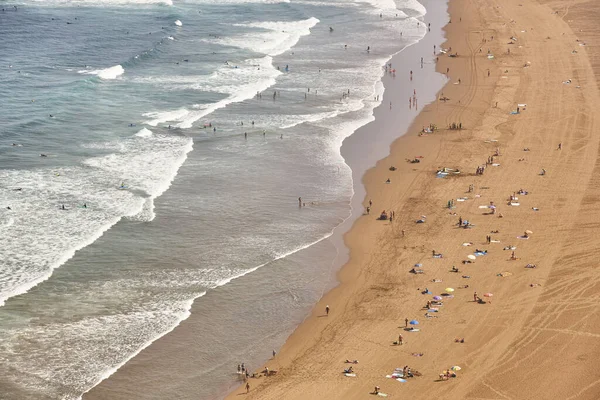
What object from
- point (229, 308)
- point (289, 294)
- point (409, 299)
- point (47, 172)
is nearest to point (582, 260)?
point (409, 299)

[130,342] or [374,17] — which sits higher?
[374,17]

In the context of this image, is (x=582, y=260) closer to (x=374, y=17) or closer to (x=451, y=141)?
(x=451, y=141)

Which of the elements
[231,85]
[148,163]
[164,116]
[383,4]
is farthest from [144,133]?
[383,4]

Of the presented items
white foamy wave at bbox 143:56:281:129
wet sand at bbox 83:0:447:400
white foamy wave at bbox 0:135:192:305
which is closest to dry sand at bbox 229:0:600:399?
wet sand at bbox 83:0:447:400

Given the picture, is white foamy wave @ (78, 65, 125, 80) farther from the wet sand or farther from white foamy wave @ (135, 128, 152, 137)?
the wet sand

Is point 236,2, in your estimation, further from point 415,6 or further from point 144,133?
point 144,133

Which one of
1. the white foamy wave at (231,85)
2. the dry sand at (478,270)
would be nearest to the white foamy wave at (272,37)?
the white foamy wave at (231,85)
